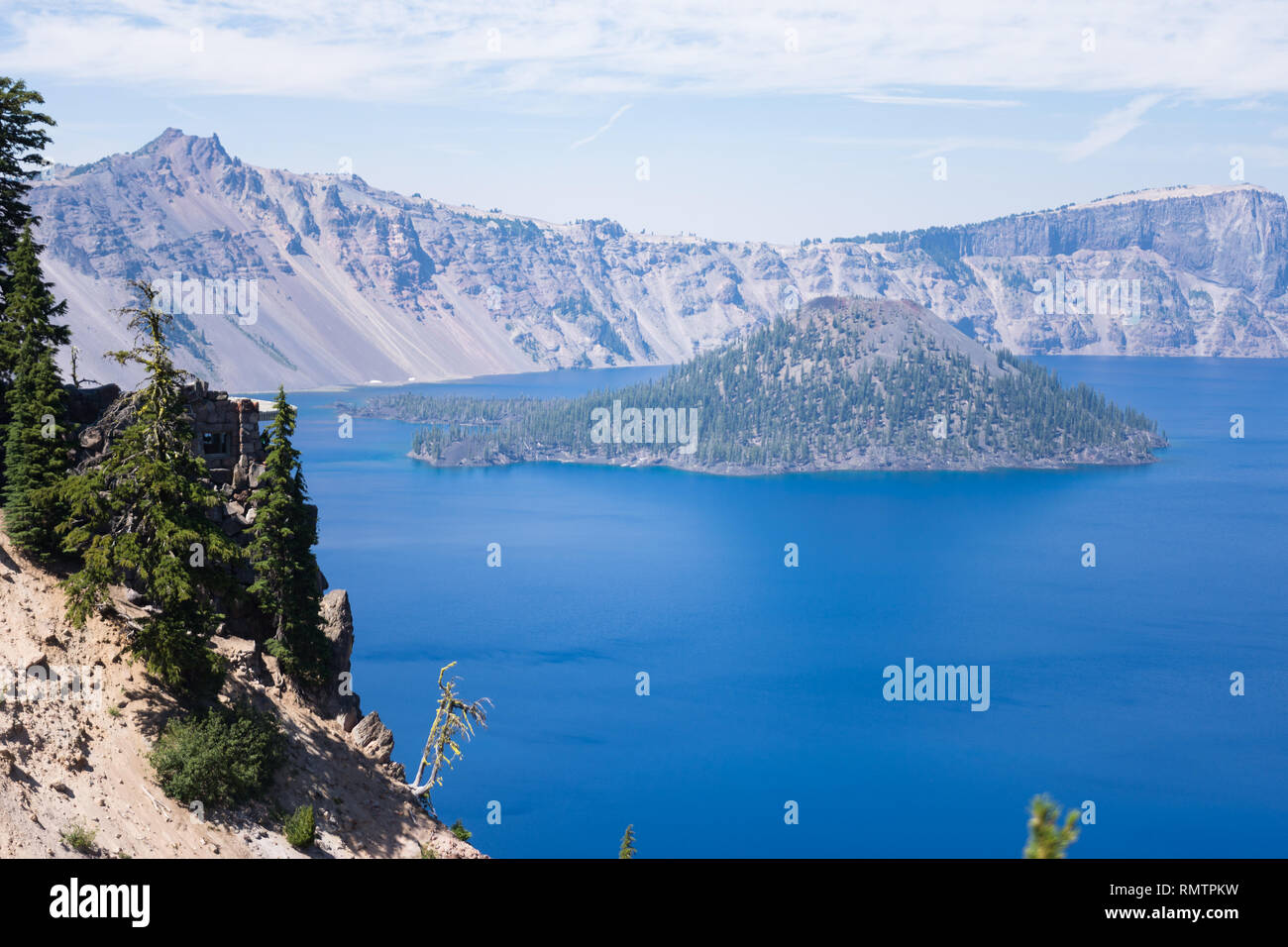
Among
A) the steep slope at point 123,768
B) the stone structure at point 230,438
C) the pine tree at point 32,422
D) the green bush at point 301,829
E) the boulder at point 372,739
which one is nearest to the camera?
the steep slope at point 123,768

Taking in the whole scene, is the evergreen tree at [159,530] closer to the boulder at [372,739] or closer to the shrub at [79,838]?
the shrub at [79,838]

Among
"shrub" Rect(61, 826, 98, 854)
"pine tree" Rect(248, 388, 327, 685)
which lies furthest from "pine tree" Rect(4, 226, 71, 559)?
"shrub" Rect(61, 826, 98, 854)

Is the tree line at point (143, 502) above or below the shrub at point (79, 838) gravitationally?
above

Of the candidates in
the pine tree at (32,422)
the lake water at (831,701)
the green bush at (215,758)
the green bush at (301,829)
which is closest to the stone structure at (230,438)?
the pine tree at (32,422)

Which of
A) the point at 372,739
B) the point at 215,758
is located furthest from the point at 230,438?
the point at 215,758

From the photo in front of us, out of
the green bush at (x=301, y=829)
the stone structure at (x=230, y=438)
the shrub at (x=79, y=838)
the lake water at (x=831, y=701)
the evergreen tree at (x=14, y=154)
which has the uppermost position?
the evergreen tree at (x=14, y=154)

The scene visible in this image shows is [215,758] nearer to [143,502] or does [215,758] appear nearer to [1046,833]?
[143,502]
